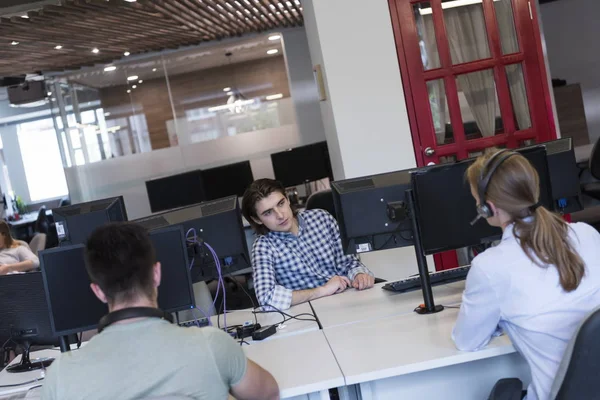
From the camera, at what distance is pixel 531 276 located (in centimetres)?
213

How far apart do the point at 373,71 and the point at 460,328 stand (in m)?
2.86

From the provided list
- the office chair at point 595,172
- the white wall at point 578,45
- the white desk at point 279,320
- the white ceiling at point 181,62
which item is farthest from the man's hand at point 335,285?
the white wall at point 578,45

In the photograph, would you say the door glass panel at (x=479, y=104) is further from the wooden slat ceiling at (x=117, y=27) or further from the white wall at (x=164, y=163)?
the white wall at (x=164, y=163)

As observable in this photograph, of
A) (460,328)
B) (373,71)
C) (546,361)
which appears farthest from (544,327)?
(373,71)

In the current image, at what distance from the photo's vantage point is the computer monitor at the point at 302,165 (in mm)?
8305

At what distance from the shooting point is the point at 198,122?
9453 mm

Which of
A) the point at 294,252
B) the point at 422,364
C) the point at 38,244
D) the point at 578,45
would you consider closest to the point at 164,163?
the point at 38,244

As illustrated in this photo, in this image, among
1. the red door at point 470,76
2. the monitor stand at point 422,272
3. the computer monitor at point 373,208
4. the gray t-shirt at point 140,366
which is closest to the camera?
the gray t-shirt at point 140,366

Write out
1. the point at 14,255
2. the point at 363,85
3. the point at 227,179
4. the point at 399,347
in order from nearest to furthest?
the point at 399,347
the point at 363,85
the point at 14,255
the point at 227,179

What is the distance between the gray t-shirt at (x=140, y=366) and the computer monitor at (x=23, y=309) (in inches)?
55.4

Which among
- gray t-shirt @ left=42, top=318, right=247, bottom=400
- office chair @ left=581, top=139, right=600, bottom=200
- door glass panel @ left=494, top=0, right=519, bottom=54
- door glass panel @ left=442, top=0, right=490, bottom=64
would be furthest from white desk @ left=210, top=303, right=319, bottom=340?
office chair @ left=581, top=139, right=600, bottom=200

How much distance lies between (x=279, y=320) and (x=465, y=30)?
2.75 meters

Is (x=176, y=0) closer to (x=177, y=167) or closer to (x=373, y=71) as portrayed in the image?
(x=373, y=71)

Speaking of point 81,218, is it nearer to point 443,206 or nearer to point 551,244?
point 443,206
